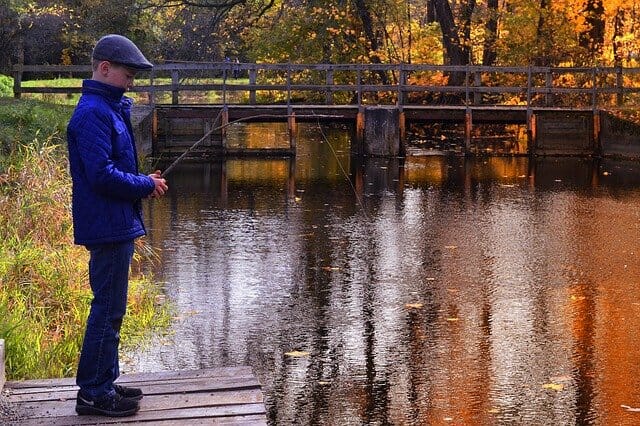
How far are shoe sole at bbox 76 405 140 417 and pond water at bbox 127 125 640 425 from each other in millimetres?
1757

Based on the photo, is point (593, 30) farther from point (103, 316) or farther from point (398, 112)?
point (103, 316)

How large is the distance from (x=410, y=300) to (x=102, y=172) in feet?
18.6

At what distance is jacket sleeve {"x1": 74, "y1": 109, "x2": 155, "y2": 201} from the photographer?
5512mm

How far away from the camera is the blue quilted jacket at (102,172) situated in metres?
5.53

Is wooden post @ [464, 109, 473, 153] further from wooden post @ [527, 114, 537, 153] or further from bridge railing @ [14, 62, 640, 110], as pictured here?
wooden post @ [527, 114, 537, 153]

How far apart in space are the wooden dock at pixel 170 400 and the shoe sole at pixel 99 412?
0.08 feet

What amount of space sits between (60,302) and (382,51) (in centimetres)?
2804

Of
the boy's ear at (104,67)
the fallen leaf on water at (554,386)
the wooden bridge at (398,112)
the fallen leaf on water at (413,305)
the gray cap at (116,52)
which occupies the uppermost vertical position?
the gray cap at (116,52)

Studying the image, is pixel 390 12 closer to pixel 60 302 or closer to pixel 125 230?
pixel 60 302

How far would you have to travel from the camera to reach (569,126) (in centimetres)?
2805

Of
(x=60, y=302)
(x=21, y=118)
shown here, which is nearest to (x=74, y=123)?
(x=60, y=302)

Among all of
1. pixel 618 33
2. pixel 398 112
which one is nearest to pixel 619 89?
pixel 398 112

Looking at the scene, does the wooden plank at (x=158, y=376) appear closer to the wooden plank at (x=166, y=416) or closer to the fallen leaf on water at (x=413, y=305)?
the wooden plank at (x=166, y=416)

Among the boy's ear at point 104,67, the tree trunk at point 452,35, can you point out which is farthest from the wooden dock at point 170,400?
the tree trunk at point 452,35
